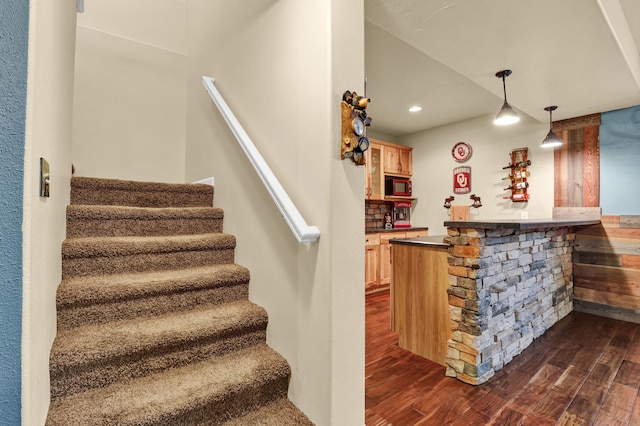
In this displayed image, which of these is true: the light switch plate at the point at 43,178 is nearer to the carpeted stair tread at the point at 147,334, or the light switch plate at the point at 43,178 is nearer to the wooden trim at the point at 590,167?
the carpeted stair tread at the point at 147,334

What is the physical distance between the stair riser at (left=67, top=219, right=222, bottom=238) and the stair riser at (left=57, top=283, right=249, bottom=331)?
0.58m

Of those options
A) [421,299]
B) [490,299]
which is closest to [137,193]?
[421,299]

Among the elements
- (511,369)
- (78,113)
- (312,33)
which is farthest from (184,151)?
(511,369)

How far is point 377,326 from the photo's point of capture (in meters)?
3.17

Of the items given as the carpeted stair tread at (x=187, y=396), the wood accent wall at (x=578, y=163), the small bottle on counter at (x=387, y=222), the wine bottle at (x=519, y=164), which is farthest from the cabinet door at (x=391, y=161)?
the carpeted stair tread at (x=187, y=396)

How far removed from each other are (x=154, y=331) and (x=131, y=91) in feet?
9.06

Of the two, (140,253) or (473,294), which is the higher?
(140,253)

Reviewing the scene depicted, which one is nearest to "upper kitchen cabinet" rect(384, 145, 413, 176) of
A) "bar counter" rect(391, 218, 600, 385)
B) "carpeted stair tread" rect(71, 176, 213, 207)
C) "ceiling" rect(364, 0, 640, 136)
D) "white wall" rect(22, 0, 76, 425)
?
"ceiling" rect(364, 0, 640, 136)

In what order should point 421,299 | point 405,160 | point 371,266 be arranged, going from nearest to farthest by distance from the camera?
point 421,299 < point 371,266 < point 405,160

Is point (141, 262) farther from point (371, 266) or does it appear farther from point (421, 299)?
point (371, 266)

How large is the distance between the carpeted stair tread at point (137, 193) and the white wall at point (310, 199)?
27.5 inches

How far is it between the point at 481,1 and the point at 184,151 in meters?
3.00

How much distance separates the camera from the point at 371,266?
4.43 m

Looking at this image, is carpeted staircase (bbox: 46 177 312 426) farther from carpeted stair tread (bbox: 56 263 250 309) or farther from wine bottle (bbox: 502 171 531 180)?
wine bottle (bbox: 502 171 531 180)
